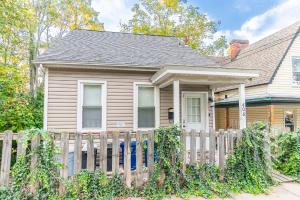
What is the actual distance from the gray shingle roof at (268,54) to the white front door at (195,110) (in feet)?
14.8

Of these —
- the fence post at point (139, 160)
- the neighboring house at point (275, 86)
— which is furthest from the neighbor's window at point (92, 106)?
the neighboring house at point (275, 86)

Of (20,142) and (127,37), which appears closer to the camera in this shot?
(20,142)

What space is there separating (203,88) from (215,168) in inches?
157

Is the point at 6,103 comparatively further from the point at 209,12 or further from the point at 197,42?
the point at 209,12

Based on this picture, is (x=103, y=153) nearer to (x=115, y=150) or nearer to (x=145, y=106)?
(x=115, y=150)

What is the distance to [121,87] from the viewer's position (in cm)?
736

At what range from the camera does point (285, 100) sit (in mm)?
10086

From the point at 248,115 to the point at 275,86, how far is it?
2.91 metres

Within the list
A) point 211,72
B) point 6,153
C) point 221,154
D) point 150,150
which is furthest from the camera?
point 211,72

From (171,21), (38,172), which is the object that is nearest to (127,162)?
(38,172)

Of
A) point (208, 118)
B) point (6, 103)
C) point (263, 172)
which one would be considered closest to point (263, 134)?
point (263, 172)

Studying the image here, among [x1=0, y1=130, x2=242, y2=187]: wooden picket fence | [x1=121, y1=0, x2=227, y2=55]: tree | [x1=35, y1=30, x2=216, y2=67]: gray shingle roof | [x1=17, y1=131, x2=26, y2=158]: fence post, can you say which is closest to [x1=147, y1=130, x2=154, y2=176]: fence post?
[x1=0, y1=130, x2=242, y2=187]: wooden picket fence

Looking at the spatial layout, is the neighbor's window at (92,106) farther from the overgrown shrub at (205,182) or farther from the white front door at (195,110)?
the overgrown shrub at (205,182)

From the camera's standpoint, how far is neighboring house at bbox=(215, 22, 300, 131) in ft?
35.0
